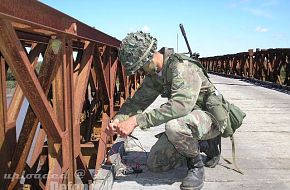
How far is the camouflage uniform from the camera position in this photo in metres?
3.38

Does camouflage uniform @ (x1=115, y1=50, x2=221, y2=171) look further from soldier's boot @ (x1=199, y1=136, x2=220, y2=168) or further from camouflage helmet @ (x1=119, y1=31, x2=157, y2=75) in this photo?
soldier's boot @ (x1=199, y1=136, x2=220, y2=168)

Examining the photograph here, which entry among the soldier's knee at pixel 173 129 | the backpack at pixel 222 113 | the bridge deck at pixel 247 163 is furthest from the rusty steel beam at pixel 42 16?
the bridge deck at pixel 247 163

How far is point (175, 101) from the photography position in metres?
3.37

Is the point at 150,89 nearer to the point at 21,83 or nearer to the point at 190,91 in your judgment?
the point at 190,91

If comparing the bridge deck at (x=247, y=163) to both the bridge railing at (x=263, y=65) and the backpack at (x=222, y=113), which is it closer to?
the backpack at (x=222, y=113)

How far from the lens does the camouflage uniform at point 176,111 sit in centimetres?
338

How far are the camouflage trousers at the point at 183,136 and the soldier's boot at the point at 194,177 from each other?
9cm

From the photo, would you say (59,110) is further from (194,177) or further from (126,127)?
(194,177)

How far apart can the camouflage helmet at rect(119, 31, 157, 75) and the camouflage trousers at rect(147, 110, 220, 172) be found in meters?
0.61

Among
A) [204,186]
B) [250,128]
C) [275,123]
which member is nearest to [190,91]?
[204,186]

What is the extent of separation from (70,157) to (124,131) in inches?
23.7

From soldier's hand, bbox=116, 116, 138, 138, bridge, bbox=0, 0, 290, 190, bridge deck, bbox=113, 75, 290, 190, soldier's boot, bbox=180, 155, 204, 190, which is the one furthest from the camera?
bridge deck, bbox=113, 75, 290, 190

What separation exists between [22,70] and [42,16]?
1.37 ft

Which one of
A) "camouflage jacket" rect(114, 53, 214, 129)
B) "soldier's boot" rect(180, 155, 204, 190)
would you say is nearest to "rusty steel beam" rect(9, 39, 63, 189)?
"camouflage jacket" rect(114, 53, 214, 129)
